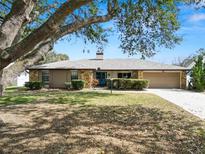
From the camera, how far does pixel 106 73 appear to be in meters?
30.5

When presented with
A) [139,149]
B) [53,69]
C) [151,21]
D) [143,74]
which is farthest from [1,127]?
[143,74]

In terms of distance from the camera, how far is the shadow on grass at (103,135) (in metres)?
5.43

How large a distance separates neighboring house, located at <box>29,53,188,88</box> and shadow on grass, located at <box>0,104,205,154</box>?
19.6m

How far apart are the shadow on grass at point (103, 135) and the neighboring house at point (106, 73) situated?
19.6m

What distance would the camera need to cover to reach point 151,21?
31.7 ft

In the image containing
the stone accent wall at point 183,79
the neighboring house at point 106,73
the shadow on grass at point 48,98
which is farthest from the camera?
the stone accent wall at point 183,79

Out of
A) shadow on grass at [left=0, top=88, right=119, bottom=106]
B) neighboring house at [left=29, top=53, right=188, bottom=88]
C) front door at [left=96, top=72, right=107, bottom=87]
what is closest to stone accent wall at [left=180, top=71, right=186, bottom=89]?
neighboring house at [left=29, top=53, right=188, bottom=88]

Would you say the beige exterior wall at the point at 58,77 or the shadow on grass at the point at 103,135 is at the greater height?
the beige exterior wall at the point at 58,77

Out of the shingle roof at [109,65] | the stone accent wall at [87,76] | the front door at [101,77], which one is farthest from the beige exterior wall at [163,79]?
the stone accent wall at [87,76]

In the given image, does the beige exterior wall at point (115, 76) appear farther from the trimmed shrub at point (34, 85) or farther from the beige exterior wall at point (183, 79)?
the trimmed shrub at point (34, 85)

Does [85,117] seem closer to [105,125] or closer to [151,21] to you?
[105,125]

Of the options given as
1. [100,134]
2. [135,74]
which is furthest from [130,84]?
[100,134]

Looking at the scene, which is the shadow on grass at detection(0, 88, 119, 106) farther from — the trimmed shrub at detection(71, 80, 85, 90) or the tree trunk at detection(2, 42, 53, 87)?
the tree trunk at detection(2, 42, 53, 87)

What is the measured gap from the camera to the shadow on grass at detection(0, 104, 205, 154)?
543 centimetres
